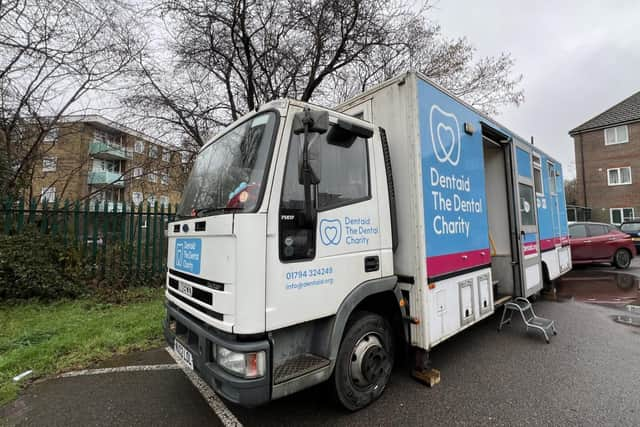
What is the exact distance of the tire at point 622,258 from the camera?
9227 mm

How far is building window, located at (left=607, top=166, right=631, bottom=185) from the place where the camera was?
2073 cm

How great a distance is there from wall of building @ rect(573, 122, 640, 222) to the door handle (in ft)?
89.6

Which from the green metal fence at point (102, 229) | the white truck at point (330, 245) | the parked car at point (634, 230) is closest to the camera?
the white truck at point (330, 245)

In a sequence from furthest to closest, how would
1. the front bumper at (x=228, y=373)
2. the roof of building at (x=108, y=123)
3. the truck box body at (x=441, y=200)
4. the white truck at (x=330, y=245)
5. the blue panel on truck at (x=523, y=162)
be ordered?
the roof of building at (x=108, y=123)
the blue panel on truck at (x=523, y=162)
the truck box body at (x=441, y=200)
the white truck at (x=330, y=245)
the front bumper at (x=228, y=373)

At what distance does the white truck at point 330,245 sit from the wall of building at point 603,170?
26.2 metres

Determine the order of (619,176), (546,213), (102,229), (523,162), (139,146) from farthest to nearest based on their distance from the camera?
(619,176) < (139,146) < (102,229) < (546,213) < (523,162)

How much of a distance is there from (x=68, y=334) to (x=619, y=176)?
1225 inches

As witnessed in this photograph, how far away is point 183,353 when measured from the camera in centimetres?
233

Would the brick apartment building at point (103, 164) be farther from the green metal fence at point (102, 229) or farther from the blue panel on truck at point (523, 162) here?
the blue panel on truck at point (523, 162)

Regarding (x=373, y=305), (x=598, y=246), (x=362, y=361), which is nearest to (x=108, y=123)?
(x=373, y=305)

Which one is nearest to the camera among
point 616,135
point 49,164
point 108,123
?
point 49,164

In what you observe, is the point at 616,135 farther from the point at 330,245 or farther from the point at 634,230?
the point at 330,245

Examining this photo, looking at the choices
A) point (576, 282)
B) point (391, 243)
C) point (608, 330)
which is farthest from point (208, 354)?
point (576, 282)

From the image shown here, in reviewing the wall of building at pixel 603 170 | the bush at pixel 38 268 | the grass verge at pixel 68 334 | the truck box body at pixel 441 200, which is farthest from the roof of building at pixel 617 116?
the bush at pixel 38 268
